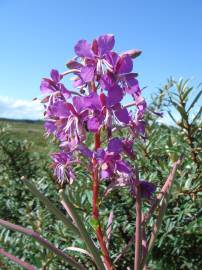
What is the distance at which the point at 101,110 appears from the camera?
1.36 metres

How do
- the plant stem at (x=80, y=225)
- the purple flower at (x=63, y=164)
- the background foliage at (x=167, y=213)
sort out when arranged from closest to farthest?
the plant stem at (x=80, y=225) < the purple flower at (x=63, y=164) < the background foliage at (x=167, y=213)

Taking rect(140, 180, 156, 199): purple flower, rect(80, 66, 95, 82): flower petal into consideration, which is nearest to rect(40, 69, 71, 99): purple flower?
rect(80, 66, 95, 82): flower petal

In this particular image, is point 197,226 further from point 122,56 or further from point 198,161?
point 122,56

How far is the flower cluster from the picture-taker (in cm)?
137

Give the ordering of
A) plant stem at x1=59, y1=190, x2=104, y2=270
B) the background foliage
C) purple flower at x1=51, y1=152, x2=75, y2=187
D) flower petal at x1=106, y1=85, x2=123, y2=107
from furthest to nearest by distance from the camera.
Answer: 1. the background foliage
2. purple flower at x1=51, y1=152, x2=75, y2=187
3. flower petal at x1=106, y1=85, x2=123, y2=107
4. plant stem at x1=59, y1=190, x2=104, y2=270

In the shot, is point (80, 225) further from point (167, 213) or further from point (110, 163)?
point (167, 213)

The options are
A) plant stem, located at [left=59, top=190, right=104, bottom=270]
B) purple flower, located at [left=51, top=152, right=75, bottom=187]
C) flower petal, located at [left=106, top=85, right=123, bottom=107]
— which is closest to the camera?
plant stem, located at [left=59, top=190, right=104, bottom=270]

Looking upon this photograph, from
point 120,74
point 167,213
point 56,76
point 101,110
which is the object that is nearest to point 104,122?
point 101,110

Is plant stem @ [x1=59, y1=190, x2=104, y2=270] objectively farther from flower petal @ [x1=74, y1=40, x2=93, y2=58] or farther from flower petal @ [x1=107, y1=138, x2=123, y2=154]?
flower petal @ [x1=74, y1=40, x2=93, y2=58]

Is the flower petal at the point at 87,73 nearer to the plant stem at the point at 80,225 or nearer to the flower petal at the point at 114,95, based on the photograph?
the flower petal at the point at 114,95

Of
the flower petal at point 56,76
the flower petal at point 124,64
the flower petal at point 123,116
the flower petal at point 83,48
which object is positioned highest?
the flower petal at point 83,48

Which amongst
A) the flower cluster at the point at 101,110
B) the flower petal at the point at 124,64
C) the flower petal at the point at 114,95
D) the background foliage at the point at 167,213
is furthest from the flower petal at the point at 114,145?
the background foliage at the point at 167,213

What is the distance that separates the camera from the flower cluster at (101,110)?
137 cm

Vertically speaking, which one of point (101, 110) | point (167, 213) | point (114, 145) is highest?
point (101, 110)
